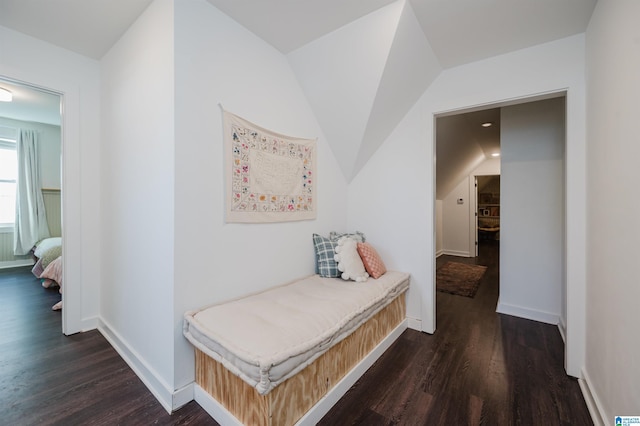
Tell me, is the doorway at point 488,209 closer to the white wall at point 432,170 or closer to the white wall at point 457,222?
the white wall at point 457,222

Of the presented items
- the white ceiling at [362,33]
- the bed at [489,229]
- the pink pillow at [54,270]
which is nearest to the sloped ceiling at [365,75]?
the white ceiling at [362,33]

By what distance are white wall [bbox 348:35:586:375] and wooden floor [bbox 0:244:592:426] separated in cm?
31

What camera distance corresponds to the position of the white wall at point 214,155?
1520 mm

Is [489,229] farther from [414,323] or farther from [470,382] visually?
[470,382]

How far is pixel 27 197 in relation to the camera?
434cm

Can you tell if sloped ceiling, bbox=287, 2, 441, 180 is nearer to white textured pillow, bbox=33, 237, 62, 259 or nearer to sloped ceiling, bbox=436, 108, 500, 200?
sloped ceiling, bbox=436, 108, 500, 200

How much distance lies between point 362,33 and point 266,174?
48.7 inches

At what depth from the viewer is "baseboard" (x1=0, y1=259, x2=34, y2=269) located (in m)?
4.30

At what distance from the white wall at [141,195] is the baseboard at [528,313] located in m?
3.20

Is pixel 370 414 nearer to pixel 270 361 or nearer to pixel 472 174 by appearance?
pixel 270 361

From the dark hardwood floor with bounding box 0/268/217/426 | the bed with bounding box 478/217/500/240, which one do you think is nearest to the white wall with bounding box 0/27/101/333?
the dark hardwood floor with bounding box 0/268/217/426

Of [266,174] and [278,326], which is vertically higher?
[266,174]
